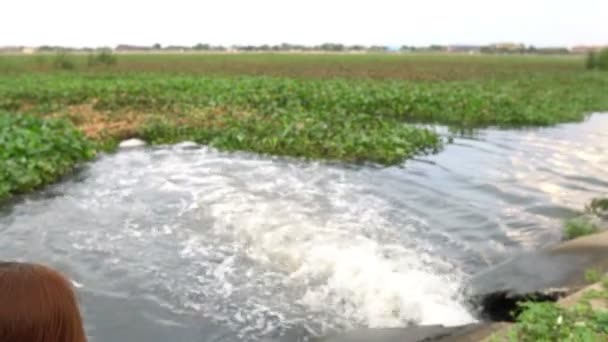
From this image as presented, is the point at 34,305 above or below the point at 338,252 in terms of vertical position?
above

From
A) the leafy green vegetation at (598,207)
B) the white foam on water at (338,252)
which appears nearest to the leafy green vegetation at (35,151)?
the white foam on water at (338,252)

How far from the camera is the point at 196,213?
8.95 meters

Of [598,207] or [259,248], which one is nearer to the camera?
[259,248]

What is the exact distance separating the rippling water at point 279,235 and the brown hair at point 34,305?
146 inches

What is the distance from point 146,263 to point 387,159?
6.67 meters

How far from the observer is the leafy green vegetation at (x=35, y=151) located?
391 inches

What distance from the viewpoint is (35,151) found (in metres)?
10.9

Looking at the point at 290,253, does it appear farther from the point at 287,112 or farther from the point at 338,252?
the point at 287,112

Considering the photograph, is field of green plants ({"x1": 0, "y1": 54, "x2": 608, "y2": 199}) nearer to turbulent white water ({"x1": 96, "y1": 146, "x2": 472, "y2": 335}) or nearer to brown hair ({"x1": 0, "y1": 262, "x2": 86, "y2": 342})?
turbulent white water ({"x1": 96, "y1": 146, "x2": 472, "y2": 335})

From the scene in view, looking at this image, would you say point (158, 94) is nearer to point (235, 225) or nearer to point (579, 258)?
point (235, 225)

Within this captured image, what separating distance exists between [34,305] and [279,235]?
20.1ft

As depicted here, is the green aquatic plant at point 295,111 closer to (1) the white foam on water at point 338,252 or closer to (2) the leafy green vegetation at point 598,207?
(1) the white foam on water at point 338,252

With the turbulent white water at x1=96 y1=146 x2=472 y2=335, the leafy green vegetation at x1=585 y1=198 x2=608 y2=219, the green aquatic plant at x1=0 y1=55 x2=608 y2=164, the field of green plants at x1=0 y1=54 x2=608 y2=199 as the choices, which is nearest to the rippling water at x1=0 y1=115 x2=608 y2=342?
the turbulent white water at x1=96 y1=146 x2=472 y2=335

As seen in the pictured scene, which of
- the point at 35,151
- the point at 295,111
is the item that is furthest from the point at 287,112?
the point at 35,151
